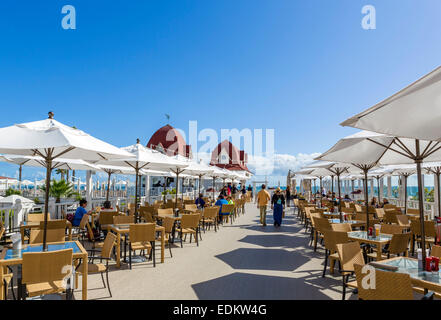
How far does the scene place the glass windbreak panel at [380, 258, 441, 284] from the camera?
295cm

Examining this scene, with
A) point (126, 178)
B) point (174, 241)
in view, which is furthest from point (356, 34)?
point (126, 178)

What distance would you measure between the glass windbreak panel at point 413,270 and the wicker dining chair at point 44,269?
3.86 metres

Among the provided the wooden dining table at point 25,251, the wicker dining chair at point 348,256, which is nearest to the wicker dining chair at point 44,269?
the wooden dining table at point 25,251

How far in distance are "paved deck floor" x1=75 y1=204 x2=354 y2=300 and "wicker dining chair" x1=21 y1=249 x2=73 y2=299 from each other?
2.84ft

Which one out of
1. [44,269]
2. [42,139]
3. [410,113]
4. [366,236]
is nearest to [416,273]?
[410,113]

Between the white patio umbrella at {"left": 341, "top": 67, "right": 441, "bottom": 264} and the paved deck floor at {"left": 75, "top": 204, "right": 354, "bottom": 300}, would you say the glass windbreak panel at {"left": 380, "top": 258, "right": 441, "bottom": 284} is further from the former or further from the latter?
the white patio umbrella at {"left": 341, "top": 67, "right": 441, "bottom": 264}

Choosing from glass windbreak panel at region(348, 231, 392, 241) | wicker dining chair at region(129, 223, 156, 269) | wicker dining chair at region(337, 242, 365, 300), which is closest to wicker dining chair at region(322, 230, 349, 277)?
glass windbreak panel at region(348, 231, 392, 241)

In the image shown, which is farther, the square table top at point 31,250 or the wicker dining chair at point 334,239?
the wicker dining chair at point 334,239

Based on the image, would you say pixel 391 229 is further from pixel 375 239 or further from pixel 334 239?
pixel 334 239

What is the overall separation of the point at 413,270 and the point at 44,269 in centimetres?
423

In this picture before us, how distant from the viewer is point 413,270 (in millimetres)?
3268

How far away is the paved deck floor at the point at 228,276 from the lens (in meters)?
4.20

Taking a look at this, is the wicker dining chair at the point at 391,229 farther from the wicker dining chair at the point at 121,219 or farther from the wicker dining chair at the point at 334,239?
the wicker dining chair at the point at 121,219
